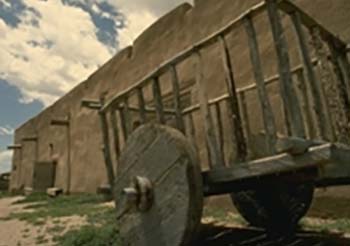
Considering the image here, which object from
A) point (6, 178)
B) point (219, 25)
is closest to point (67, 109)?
point (219, 25)

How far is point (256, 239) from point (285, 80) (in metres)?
2.07

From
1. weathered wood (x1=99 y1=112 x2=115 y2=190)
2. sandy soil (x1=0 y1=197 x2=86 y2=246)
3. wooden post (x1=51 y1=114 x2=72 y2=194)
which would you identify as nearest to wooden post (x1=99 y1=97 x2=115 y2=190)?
weathered wood (x1=99 y1=112 x2=115 y2=190)

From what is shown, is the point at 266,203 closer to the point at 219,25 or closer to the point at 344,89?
the point at 344,89

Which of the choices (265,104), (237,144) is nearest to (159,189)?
(237,144)

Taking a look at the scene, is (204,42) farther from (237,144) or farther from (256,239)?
(256,239)

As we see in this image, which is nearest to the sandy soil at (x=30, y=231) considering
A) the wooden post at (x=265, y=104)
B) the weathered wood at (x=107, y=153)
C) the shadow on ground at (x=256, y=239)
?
the weathered wood at (x=107, y=153)

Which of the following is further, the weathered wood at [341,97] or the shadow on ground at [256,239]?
the shadow on ground at [256,239]

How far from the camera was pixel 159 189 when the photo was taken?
276 centimetres

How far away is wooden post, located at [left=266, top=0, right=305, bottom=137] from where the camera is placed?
2219mm

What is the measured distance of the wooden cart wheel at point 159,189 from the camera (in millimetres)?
2518

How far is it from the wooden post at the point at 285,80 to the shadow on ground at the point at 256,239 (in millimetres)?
1664

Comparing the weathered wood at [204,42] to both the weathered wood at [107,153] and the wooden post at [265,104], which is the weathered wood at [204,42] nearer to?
the wooden post at [265,104]

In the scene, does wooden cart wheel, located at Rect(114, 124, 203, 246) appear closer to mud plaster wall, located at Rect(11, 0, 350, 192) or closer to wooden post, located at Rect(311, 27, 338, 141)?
wooden post, located at Rect(311, 27, 338, 141)

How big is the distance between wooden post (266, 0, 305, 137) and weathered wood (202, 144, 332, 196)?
143mm
